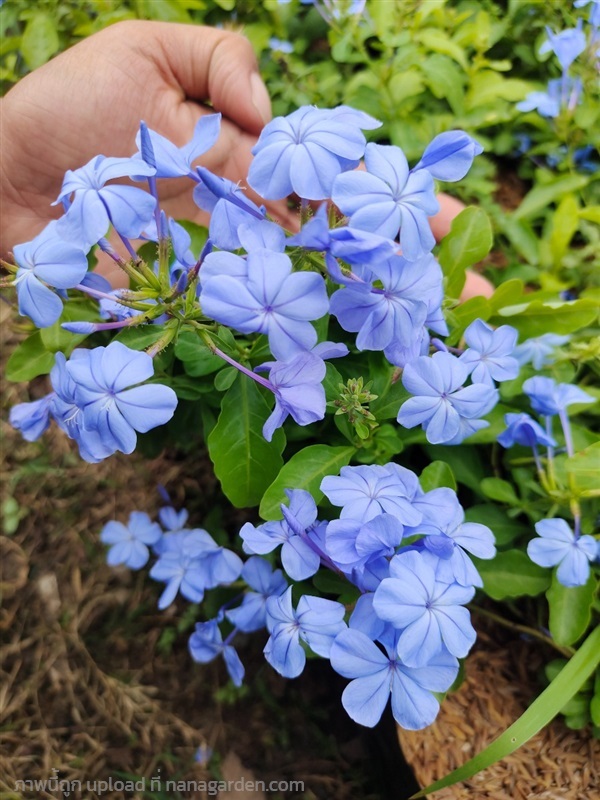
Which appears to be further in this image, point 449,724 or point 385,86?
point 385,86

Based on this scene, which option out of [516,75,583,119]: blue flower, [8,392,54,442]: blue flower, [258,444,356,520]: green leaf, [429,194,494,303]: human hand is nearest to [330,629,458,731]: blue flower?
[258,444,356,520]: green leaf

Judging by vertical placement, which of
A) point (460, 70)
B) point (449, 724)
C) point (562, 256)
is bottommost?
point (449, 724)

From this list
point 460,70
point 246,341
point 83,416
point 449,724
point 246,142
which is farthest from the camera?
point 460,70

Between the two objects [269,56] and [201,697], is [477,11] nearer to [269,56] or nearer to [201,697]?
[269,56]

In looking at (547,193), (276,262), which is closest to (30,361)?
(276,262)

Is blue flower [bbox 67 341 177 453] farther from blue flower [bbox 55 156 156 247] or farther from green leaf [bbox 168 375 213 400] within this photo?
green leaf [bbox 168 375 213 400]

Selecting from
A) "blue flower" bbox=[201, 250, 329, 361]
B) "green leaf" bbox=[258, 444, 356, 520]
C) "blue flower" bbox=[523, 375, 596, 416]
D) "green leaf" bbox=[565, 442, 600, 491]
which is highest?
"blue flower" bbox=[201, 250, 329, 361]

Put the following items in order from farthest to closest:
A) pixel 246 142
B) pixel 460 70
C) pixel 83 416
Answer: pixel 460 70 → pixel 246 142 → pixel 83 416

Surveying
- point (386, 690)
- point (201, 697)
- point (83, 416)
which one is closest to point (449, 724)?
point (386, 690)
